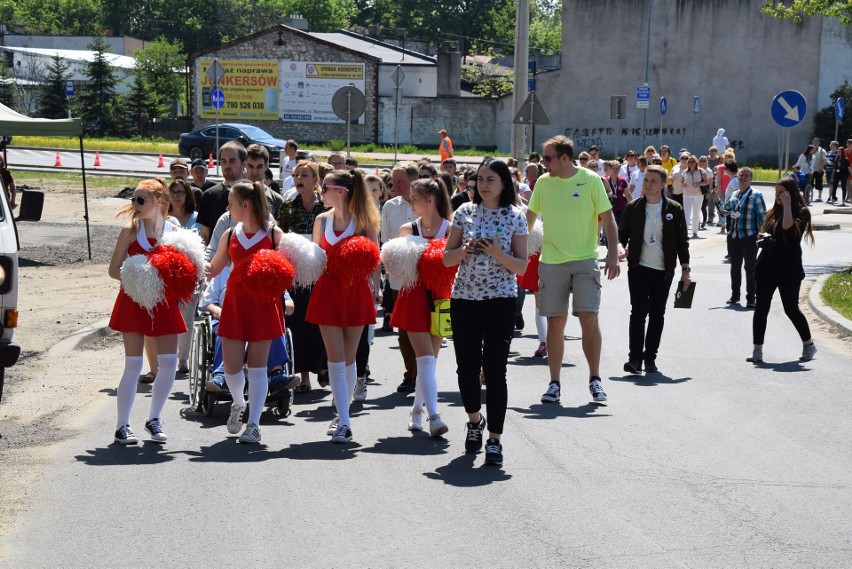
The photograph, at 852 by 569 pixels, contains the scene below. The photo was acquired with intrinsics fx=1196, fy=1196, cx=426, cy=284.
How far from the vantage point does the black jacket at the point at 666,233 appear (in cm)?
1130

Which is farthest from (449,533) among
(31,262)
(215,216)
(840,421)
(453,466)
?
(31,262)

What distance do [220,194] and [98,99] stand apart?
60.0m

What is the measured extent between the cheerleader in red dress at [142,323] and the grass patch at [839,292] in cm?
909

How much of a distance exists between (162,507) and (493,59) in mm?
87220

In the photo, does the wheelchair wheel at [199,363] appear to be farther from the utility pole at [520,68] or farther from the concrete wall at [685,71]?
the concrete wall at [685,71]

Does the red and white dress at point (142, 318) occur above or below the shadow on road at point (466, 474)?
above

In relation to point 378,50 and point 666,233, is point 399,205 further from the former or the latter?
point 378,50

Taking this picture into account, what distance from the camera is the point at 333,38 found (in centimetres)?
6944

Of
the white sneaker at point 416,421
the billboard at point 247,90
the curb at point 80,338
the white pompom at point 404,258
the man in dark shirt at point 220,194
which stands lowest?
the curb at point 80,338

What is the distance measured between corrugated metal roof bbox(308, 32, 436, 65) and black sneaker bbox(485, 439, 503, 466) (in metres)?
56.3

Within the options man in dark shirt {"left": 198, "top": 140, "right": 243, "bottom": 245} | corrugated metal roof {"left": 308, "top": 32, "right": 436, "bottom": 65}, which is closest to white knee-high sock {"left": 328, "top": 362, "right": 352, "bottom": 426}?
man in dark shirt {"left": 198, "top": 140, "right": 243, "bottom": 245}

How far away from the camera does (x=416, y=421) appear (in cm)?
869

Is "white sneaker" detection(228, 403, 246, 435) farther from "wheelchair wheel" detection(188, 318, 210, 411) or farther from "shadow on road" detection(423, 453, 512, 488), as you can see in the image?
"shadow on road" detection(423, 453, 512, 488)

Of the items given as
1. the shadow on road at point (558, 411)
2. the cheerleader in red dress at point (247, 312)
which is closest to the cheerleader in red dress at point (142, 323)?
the cheerleader in red dress at point (247, 312)
